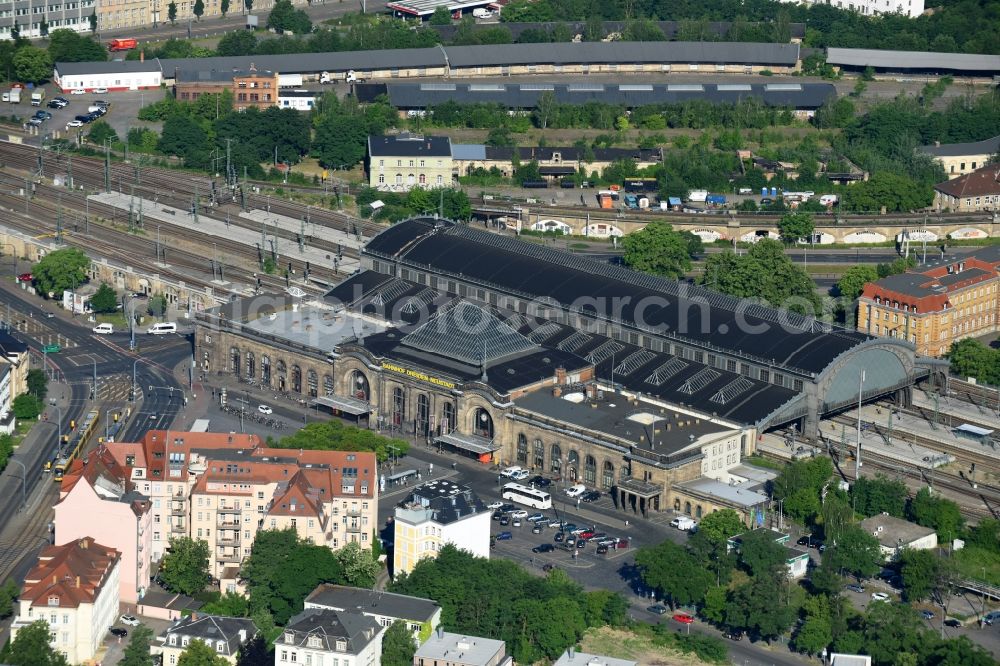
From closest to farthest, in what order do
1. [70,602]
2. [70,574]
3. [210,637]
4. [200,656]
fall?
[200,656] → [210,637] → [70,602] → [70,574]

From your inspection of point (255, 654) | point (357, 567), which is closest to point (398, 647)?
point (255, 654)

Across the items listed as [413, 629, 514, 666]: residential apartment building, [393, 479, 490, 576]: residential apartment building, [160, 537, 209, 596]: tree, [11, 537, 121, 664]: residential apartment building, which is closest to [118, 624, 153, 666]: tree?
[11, 537, 121, 664]: residential apartment building

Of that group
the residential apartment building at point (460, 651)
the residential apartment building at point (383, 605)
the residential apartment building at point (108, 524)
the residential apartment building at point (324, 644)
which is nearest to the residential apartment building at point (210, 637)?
the residential apartment building at point (324, 644)

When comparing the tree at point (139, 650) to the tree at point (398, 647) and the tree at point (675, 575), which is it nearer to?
the tree at point (398, 647)

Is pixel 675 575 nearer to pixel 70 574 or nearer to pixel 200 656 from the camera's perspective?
pixel 200 656

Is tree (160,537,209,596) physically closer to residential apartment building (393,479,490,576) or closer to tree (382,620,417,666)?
residential apartment building (393,479,490,576)
